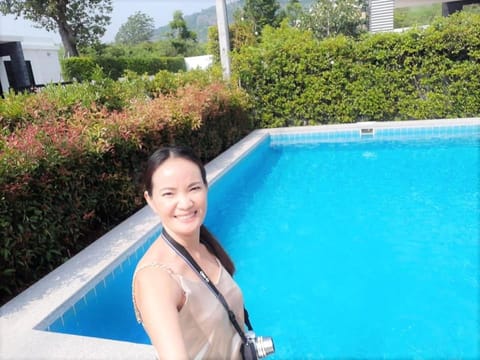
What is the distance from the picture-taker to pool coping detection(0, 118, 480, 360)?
2.85 metres

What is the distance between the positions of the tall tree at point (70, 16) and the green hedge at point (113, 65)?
8.81 ft

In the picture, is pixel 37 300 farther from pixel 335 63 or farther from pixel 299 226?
pixel 335 63

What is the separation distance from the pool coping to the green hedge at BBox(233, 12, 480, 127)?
8379mm

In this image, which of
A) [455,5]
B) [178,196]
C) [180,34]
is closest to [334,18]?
[455,5]

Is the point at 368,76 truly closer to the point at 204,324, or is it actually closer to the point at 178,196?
the point at 178,196

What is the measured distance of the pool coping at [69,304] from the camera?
9.36 feet

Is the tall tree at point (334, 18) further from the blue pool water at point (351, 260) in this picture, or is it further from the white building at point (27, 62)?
the blue pool water at point (351, 260)

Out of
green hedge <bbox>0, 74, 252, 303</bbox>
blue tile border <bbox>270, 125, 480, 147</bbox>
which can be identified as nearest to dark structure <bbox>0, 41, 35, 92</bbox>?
blue tile border <bbox>270, 125, 480, 147</bbox>

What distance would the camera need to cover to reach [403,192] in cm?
760

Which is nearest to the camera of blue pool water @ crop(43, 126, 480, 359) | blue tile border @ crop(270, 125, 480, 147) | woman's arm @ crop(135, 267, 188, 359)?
woman's arm @ crop(135, 267, 188, 359)

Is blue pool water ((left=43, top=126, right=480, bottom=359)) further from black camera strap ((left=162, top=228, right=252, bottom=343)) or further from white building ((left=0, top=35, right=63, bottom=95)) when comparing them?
white building ((left=0, top=35, right=63, bottom=95))

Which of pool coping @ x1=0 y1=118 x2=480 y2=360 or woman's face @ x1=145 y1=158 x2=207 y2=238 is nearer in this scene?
woman's face @ x1=145 y1=158 x2=207 y2=238

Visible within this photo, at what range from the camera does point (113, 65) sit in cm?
2959

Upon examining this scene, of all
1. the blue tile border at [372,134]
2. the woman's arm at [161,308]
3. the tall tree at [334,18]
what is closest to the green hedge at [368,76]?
the blue tile border at [372,134]
